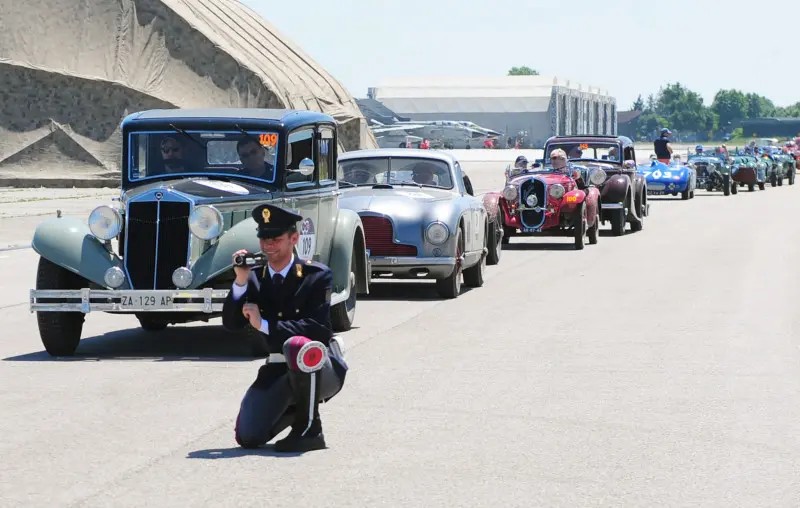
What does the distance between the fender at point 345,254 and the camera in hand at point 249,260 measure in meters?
4.61

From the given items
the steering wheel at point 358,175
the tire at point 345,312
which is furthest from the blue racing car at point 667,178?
the tire at point 345,312

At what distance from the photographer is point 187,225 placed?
11.2 metres

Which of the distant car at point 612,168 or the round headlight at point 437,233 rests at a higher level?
the distant car at point 612,168

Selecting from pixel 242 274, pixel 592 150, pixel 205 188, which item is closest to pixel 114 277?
pixel 205 188

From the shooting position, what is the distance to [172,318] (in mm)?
11594

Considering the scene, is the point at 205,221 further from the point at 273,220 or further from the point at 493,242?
the point at 493,242

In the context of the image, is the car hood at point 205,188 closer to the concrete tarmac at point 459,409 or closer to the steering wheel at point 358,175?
the concrete tarmac at point 459,409

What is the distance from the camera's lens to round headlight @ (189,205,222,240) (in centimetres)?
1109

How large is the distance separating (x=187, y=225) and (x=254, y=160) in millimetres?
1212

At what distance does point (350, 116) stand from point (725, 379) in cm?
5124

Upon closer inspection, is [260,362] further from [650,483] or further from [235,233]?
[650,483]

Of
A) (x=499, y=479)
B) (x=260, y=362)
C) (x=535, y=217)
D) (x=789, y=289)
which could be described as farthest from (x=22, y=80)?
(x=499, y=479)

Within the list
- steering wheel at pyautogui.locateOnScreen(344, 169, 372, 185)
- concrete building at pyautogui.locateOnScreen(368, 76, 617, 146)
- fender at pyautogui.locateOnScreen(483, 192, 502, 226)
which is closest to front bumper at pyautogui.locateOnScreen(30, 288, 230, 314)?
steering wheel at pyautogui.locateOnScreen(344, 169, 372, 185)

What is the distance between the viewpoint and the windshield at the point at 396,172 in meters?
17.0
